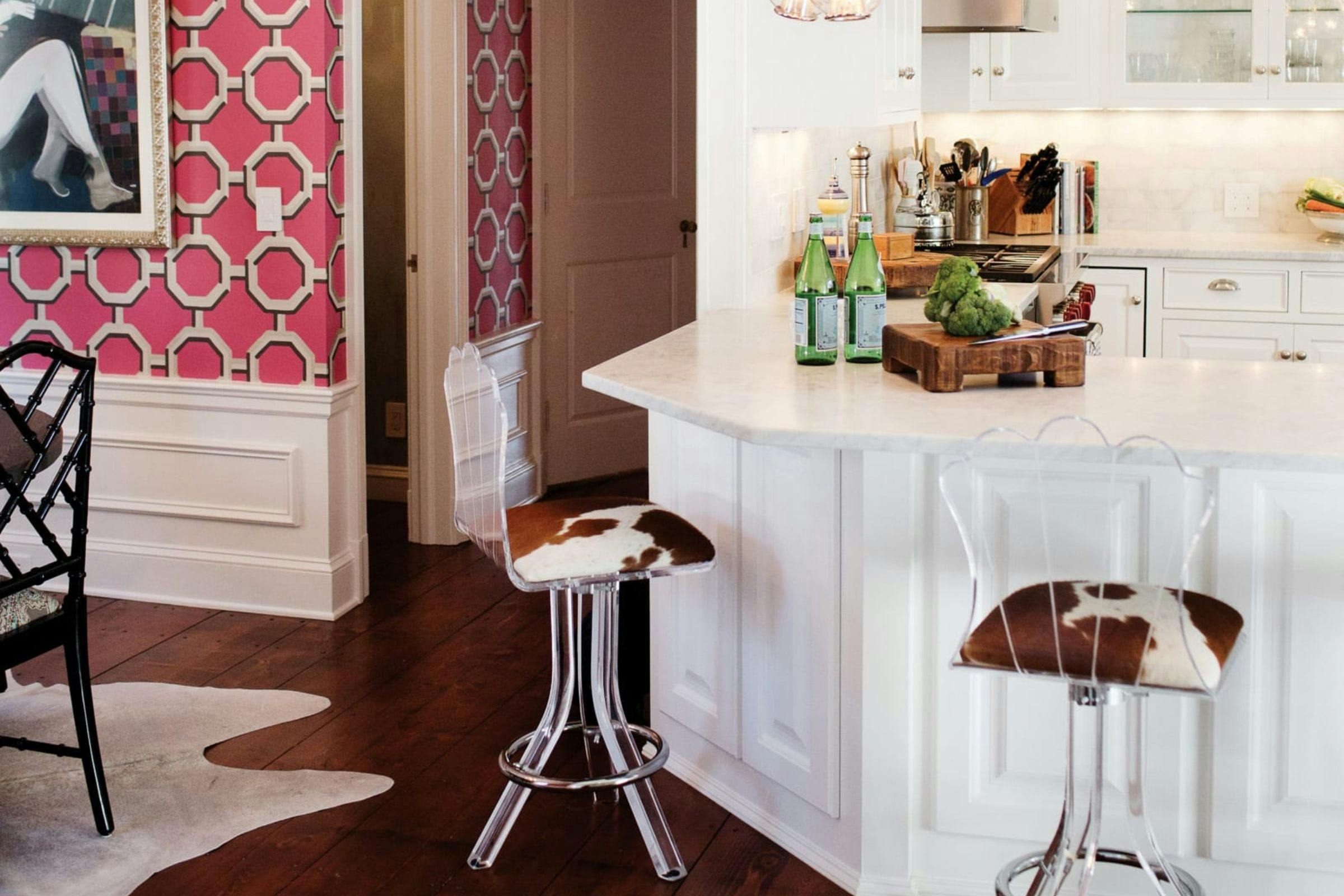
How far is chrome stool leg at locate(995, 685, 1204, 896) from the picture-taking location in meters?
2.12

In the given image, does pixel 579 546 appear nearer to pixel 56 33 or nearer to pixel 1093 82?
Result: pixel 56 33

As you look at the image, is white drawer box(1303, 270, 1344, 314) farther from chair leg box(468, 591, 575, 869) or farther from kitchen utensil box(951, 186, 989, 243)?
chair leg box(468, 591, 575, 869)

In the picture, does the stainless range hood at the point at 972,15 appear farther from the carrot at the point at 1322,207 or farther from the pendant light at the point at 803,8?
the pendant light at the point at 803,8

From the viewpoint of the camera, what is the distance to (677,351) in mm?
3084

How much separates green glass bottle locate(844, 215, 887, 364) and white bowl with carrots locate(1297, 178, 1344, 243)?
123 inches

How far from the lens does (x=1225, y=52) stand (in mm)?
5316

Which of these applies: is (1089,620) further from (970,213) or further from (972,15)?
(970,213)

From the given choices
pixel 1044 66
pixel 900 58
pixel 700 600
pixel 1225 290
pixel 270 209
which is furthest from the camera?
pixel 1044 66

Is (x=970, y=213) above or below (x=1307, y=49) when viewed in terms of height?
below

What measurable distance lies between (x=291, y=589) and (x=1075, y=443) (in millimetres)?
2762

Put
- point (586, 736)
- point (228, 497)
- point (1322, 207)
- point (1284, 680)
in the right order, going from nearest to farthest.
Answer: point (1284, 680), point (586, 736), point (228, 497), point (1322, 207)

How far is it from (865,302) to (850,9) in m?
0.55

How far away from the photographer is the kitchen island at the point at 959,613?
233 centimetres

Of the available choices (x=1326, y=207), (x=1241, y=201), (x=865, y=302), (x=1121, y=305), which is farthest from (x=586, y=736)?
(x=1241, y=201)
